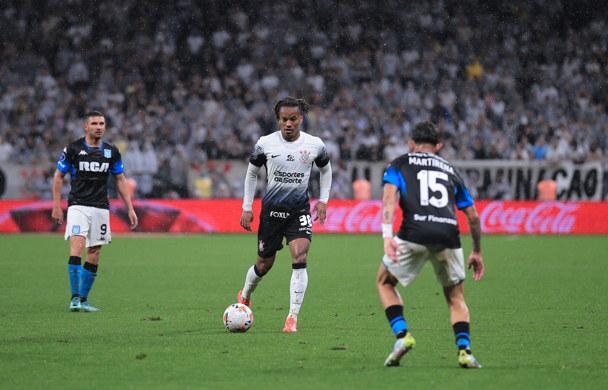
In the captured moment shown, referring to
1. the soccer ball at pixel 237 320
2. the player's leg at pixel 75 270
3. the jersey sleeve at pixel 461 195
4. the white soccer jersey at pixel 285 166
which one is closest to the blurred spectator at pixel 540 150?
the white soccer jersey at pixel 285 166

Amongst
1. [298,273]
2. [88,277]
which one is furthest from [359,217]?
[298,273]

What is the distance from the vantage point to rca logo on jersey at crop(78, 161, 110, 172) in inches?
311

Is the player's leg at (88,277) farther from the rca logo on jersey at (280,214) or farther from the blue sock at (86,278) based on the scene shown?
the rca logo on jersey at (280,214)

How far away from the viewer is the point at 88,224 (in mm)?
7902

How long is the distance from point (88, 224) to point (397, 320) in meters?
4.33

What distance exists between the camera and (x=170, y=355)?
5.33m

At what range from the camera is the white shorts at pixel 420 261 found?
194 inches

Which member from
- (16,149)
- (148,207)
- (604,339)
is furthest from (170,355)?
(16,149)

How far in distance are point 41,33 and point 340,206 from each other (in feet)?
44.3

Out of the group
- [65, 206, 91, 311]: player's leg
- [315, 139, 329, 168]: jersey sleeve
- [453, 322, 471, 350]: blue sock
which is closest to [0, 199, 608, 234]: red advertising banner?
[65, 206, 91, 311]: player's leg

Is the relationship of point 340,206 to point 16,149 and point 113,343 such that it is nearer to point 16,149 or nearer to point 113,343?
point 16,149

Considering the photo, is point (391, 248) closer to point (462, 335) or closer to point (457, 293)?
point (457, 293)

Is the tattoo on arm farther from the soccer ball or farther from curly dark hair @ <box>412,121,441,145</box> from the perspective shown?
the soccer ball

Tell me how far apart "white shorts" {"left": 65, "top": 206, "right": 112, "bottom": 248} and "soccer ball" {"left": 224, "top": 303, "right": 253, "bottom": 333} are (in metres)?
2.23
